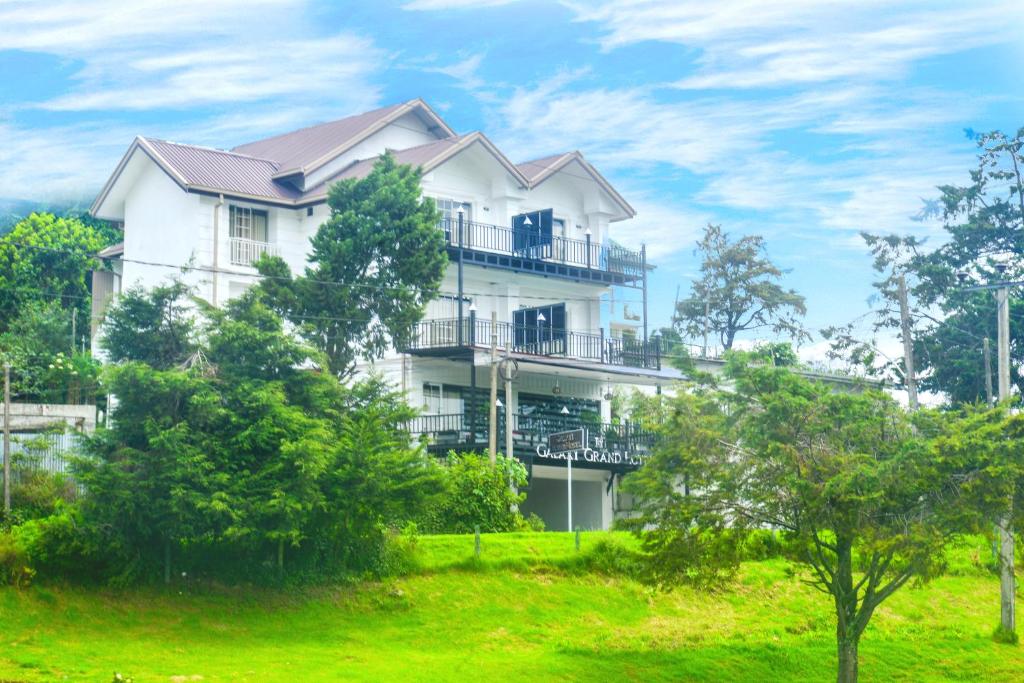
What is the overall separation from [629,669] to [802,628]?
21.4 ft

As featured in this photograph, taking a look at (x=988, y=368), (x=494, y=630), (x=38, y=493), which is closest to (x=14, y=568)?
(x=38, y=493)

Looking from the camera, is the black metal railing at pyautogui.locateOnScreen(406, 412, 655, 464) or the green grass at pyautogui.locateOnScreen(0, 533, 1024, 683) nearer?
the green grass at pyautogui.locateOnScreen(0, 533, 1024, 683)

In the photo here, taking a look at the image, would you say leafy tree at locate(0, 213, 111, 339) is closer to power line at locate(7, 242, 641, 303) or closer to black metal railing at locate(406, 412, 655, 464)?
power line at locate(7, 242, 641, 303)

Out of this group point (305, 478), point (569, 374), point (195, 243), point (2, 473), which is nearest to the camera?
point (305, 478)

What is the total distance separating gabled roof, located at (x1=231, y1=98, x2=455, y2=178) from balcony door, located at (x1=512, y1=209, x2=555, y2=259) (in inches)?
159

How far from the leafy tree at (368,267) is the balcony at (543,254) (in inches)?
205

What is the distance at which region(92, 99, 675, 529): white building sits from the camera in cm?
4603

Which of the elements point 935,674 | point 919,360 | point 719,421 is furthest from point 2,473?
point 919,360

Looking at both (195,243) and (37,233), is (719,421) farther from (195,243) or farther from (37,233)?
(37,233)

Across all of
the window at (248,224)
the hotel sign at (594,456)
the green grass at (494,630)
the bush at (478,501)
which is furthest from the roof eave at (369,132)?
the green grass at (494,630)

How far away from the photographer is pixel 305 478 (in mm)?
29797

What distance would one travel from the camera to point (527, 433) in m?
46.5

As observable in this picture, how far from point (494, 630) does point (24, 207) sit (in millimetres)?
63543

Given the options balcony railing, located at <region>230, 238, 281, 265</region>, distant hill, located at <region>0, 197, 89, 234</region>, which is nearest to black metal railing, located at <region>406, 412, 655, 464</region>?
balcony railing, located at <region>230, 238, 281, 265</region>
